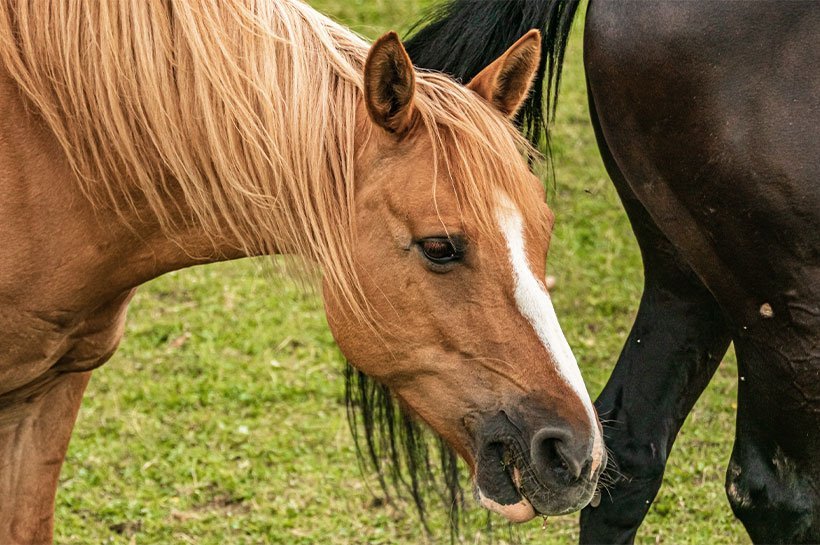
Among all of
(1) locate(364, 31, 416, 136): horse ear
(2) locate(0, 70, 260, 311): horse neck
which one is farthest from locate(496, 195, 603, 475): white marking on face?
(2) locate(0, 70, 260, 311): horse neck

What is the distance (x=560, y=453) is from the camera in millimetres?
2330

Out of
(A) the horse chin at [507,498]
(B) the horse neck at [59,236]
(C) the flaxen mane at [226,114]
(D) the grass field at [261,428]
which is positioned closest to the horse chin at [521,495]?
(A) the horse chin at [507,498]

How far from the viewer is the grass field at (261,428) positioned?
13.4 feet

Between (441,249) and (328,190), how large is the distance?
1.01 feet

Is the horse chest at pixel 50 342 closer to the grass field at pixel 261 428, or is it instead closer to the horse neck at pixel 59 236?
the horse neck at pixel 59 236

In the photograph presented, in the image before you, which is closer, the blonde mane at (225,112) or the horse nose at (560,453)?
the horse nose at (560,453)

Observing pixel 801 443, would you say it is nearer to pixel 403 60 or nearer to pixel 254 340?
pixel 403 60

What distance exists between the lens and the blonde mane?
2.45 metres

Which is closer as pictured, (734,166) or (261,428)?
(734,166)

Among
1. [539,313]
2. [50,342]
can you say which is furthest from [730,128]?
[50,342]

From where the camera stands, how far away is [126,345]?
5.48 meters

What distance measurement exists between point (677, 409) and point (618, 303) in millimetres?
2568

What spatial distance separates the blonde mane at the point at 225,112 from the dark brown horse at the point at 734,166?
400mm

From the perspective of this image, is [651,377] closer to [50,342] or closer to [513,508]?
[513,508]
